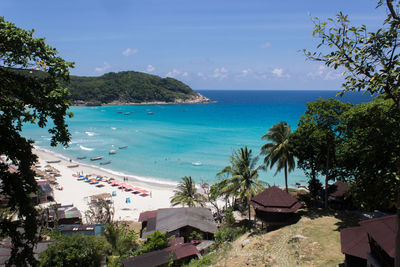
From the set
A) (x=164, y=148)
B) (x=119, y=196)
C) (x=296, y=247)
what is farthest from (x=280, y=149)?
(x=164, y=148)

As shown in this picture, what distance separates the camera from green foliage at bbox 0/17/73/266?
16.7 ft

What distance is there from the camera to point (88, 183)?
3878cm

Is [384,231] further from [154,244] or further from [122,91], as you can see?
[122,91]

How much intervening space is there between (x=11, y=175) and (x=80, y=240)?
9.98 metres

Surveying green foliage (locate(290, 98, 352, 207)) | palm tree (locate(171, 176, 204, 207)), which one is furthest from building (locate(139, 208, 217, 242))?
green foliage (locate(290, 98, 352, 207))

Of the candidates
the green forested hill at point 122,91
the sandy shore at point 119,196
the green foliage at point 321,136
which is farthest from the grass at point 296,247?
the green forested hill at point 122,91

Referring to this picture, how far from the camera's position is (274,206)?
17656mm

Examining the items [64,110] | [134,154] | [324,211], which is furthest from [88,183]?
[64,110]

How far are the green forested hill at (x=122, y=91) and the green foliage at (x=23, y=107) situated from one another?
16786cm

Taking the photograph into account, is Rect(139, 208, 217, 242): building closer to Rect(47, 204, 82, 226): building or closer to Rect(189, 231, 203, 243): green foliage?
Rect(189, 231, 203, 243): green foliage

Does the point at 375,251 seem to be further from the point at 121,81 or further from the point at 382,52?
the point at 121,81

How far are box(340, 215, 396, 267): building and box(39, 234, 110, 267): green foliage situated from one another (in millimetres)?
11198

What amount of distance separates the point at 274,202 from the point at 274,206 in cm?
27

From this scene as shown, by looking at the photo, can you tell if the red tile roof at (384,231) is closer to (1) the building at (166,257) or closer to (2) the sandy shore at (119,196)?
(1) the building at (166,257)
